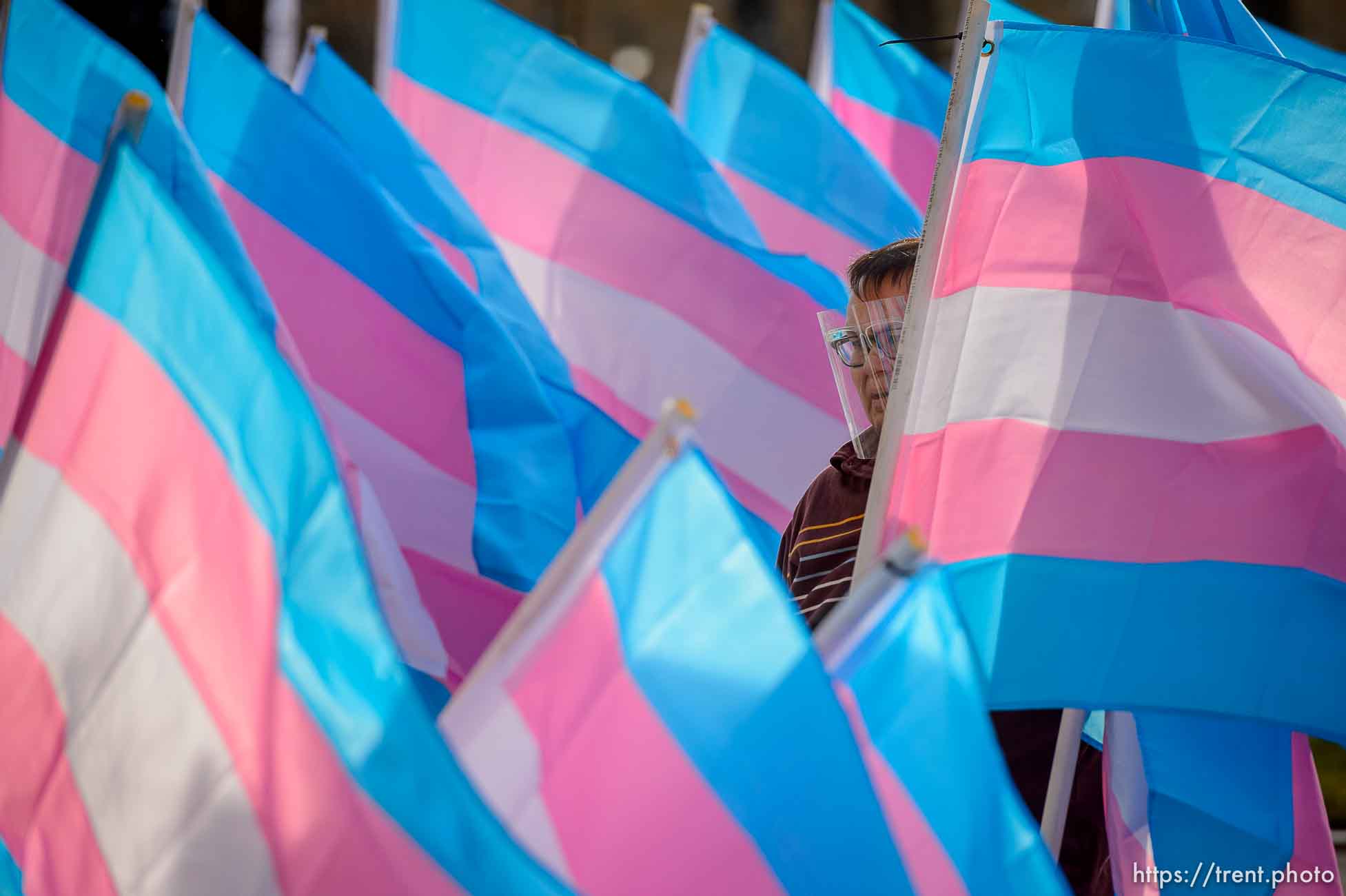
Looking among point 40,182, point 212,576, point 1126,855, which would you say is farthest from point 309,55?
point 1126,855

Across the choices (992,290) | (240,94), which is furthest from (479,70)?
(992,290)

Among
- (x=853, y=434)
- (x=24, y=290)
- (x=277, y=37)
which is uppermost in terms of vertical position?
(x=853, y=434)

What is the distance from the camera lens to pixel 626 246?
14.7 ft

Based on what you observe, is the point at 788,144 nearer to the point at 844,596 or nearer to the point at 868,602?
the point at 844,596

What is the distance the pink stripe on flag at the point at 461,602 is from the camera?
3539 mm

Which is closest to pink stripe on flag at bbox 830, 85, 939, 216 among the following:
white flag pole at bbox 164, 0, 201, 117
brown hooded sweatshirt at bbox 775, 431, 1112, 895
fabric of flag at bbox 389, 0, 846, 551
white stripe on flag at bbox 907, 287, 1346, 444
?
fabric of flag at bbox 389, 0, 846, 551

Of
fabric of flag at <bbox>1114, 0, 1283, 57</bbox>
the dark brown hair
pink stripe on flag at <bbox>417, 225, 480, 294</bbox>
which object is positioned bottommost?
pink stripe on flag at <bbox>417, 225, 480, 294</bbox>

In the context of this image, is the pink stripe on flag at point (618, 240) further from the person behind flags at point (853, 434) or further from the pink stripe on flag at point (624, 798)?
the pink stripe on flag at point (624, 798)

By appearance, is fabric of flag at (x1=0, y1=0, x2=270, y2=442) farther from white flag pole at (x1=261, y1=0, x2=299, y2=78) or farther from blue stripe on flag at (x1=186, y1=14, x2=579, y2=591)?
white flag pole at (x1=261, y1=0, x2=299, y2=78)

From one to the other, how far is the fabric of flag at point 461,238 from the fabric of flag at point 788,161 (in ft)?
4.23

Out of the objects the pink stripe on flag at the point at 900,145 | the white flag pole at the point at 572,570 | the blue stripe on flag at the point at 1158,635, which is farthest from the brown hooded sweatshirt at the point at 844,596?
the pink stripe on flag at the point at 900,145

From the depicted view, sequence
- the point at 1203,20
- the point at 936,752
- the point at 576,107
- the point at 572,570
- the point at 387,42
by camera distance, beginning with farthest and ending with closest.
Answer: the point at 387,42
the point at 576,107
the point at 1203,20
the point at 936,752
the point at 572,570

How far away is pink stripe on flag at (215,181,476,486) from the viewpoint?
139 inches

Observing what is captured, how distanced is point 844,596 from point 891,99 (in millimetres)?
3588
